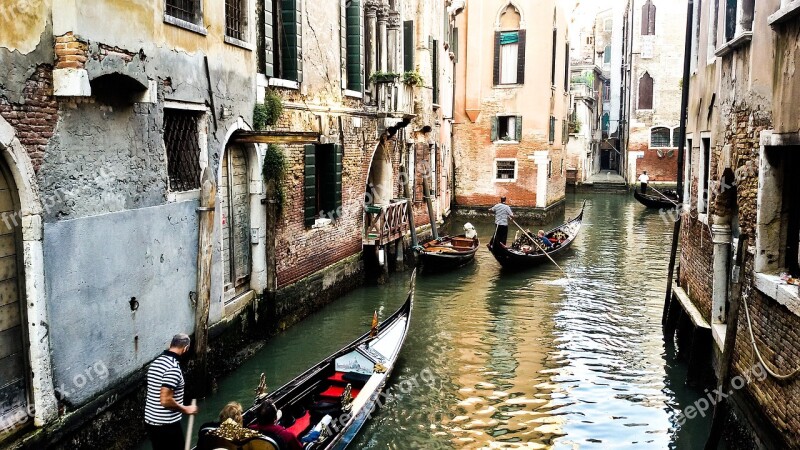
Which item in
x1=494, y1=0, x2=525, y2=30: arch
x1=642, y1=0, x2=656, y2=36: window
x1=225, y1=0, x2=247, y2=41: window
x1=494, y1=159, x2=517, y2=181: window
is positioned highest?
x1=642, y1=0, x2=656, y2=36: window

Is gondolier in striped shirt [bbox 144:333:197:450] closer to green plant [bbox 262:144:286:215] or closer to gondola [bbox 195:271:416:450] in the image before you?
gondola [bbox 195:271:416:450]

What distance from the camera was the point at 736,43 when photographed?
6.07m

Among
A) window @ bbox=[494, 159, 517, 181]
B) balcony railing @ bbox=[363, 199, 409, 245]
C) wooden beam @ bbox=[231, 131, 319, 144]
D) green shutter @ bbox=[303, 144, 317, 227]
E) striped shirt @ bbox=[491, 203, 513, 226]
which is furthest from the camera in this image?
window @ bbox=[494, 159, 517, 181]

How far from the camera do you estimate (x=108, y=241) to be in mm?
5316

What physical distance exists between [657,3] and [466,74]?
46.7ft

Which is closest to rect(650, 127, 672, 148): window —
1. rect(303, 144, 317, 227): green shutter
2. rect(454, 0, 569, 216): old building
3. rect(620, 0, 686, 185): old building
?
rect(620, 0, 686, 185): old building

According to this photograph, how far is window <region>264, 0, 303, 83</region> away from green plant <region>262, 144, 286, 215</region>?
3.77ft

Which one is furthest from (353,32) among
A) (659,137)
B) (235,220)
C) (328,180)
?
(659,137)

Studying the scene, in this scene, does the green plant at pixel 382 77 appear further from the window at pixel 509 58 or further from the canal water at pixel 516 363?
the window at pixel 509 58

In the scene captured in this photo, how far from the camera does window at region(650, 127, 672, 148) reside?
30.8 meters

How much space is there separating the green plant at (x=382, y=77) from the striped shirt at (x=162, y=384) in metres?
8.13

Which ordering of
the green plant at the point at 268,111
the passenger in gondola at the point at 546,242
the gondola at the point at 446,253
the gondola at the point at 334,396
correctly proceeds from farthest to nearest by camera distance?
the passenger in gondola at the point at 546,242, the gondola at the point at 446,253, the green plant at the point at 268,111, the gondola at the point at 334,396

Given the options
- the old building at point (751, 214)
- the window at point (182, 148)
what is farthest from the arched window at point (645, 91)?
the window at point (182, 148)

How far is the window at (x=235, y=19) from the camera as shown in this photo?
24.9 feet
